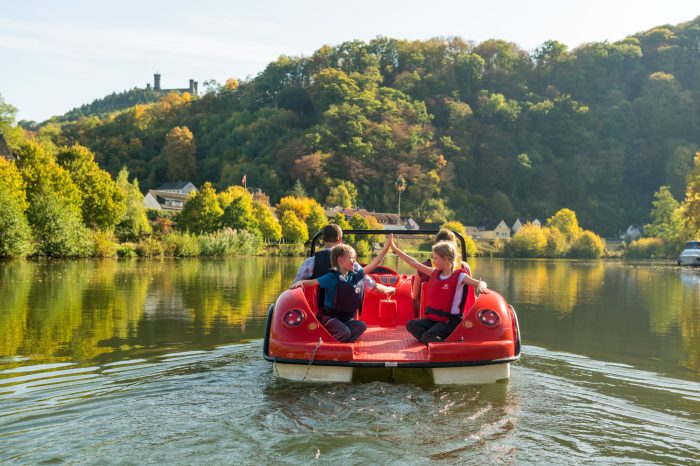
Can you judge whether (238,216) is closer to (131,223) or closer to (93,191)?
(131,223)

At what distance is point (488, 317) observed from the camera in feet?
23.4

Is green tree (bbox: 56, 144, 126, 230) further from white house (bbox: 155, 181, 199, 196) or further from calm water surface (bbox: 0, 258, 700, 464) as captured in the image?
white house (bbox: 155, 181, 199, 196)

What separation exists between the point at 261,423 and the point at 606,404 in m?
3.47

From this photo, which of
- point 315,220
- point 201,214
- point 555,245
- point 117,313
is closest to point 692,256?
point 201,214

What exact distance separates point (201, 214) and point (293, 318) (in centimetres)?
4951

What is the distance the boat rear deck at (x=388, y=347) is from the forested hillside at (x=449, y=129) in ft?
327

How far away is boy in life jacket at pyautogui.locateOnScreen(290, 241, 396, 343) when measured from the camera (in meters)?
7.35

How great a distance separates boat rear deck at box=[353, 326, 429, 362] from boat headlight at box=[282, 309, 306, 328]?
0.67m

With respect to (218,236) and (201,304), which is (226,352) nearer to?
(201,304)

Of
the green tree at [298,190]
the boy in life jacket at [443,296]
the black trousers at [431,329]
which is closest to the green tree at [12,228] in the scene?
the black trousers at [431,329]

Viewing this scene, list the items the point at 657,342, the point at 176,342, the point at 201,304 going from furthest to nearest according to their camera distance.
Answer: the point at 201,304 < the point at 657,342 < the point at 176,342

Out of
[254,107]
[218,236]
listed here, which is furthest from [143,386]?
[254,107]

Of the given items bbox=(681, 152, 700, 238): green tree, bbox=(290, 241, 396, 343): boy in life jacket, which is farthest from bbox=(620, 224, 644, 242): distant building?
bbox=(290, 241, 396, 343): boy in life jacket

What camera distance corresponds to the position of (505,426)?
5.55m
